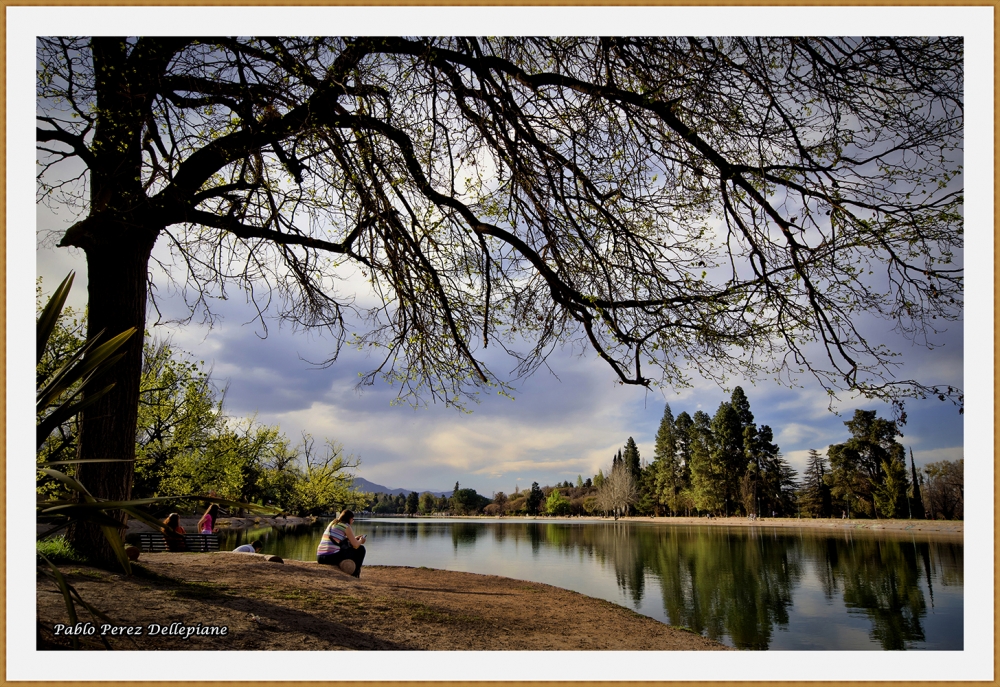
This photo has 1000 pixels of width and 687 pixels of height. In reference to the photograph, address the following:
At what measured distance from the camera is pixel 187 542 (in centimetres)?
672

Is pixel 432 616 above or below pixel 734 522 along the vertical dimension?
above

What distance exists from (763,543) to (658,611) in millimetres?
4948

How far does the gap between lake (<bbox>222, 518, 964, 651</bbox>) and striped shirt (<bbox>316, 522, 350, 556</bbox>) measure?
2948 mm

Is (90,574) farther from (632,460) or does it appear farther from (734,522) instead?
(632,460)

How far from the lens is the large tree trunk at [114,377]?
3.99 metres

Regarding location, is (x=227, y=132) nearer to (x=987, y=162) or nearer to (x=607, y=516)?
(x=987, y=162)

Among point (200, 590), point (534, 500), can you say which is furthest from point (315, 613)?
point (534, 500)

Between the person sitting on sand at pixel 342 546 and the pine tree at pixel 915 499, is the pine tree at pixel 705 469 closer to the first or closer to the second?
the pine tree at pixel 915 499

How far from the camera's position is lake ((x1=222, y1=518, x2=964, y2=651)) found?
487 cm

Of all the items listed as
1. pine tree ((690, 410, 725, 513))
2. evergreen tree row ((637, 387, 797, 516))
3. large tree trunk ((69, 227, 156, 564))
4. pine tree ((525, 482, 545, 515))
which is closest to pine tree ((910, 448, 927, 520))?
evergreen tree row ((637, 387, 797, 516))

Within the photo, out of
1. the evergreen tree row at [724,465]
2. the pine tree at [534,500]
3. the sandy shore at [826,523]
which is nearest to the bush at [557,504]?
the pine tree at [534,500]

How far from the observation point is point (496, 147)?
436 centimetres

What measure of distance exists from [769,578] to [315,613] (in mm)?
7051
